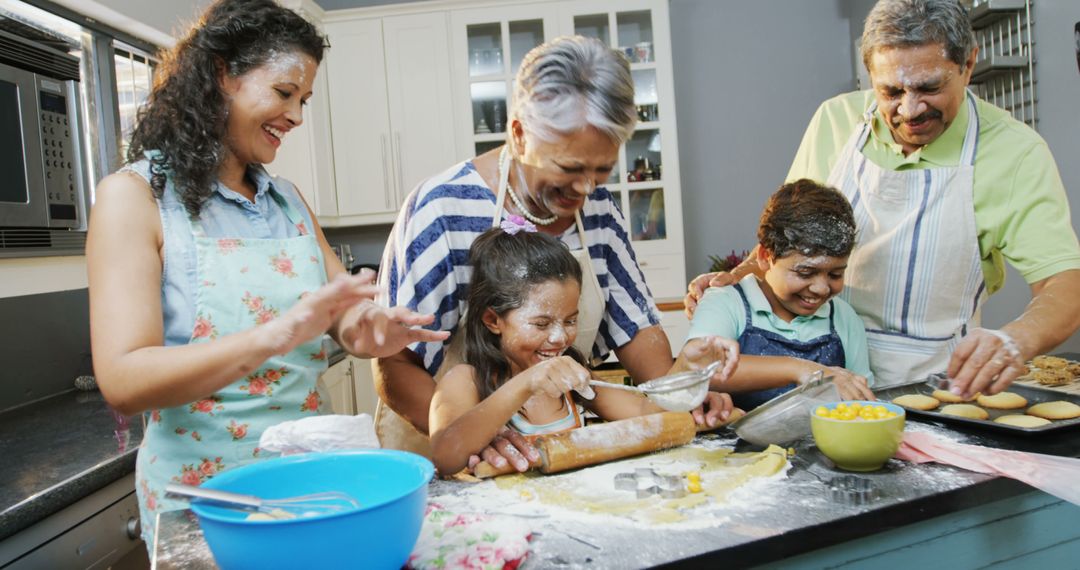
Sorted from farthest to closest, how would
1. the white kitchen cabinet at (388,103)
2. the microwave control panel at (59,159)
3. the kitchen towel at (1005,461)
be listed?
the white kitchen cabinet at (388,103), the microwave control panel at (59,159), the kitchen towel at (1005,461)

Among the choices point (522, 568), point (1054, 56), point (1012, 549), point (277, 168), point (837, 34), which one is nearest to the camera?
point (522, 568)

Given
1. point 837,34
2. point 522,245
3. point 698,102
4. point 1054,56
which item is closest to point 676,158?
point 698,102

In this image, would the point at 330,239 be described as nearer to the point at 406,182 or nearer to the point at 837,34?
the point at 406,182

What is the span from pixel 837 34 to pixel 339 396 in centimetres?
337

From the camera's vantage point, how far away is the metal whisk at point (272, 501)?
755 mm

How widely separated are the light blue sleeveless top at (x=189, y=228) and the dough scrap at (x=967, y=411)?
49.1 inches

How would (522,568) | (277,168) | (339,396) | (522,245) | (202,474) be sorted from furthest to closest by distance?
(277,168) → (339,396) → (522,245) → (202,474) → (522,568)

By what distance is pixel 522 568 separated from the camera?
2.77 ft

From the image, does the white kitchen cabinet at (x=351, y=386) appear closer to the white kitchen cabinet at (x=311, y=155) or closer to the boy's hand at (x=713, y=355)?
the white kitchen cabinet at (x=311, y=155)

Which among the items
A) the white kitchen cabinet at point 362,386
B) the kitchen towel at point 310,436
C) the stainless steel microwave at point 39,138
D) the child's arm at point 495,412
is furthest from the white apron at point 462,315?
the white kitchen cabinet at point 362,386

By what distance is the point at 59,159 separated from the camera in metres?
2.23

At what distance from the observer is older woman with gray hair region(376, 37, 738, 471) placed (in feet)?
4.45

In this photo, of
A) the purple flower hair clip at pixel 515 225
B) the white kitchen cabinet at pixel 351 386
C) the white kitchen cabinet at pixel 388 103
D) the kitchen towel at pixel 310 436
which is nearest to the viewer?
the kitchen towel at pixel 310 436

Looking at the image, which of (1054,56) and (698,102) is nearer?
(1054,56)
